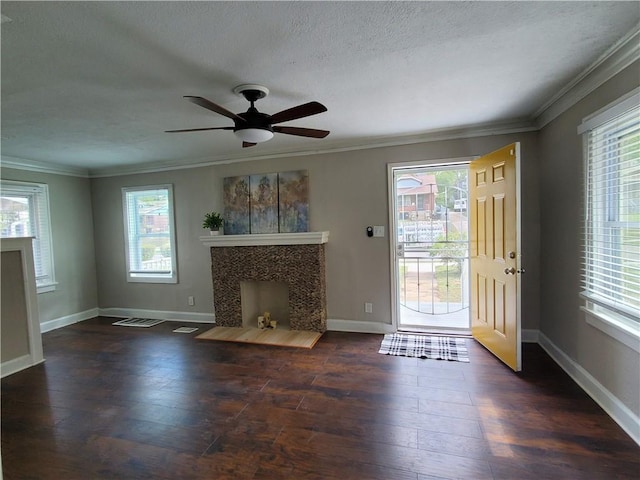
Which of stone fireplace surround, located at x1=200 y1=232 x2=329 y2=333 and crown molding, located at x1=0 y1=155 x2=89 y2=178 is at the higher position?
crown molding, located at x1=0 y1=155 x2=89 y2=178

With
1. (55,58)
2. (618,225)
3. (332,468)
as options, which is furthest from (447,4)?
(332,468)

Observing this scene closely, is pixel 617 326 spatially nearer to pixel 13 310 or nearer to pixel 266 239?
pixel 266 239

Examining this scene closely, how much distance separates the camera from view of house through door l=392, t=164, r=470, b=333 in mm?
3629

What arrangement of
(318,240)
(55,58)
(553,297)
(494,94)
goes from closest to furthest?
(55,58) < (494,94) < (553,297) < (318,240)

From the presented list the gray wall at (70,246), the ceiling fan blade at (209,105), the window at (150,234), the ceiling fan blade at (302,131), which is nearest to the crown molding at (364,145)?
the window at (150,234)

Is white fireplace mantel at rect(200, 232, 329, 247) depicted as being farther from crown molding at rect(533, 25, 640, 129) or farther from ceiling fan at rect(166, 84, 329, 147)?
crown molding at rect(533, 25, 640, 129)

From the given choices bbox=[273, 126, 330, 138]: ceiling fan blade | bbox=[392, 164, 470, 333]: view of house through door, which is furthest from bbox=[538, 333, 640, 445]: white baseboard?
bbox=[273, 126, 330, 138]: ceiling fan blade

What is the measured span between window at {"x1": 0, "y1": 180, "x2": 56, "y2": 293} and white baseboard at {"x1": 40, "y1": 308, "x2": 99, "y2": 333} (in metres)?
0.46

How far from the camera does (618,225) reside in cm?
198

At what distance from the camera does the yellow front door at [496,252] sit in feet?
8.56

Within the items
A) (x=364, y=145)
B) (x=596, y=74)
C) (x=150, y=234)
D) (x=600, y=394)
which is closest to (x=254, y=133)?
(x=364, y=145)

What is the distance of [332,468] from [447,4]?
243 centimetres

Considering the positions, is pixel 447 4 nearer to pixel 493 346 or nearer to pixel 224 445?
pixel 224 445

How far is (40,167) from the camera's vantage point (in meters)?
4.22
